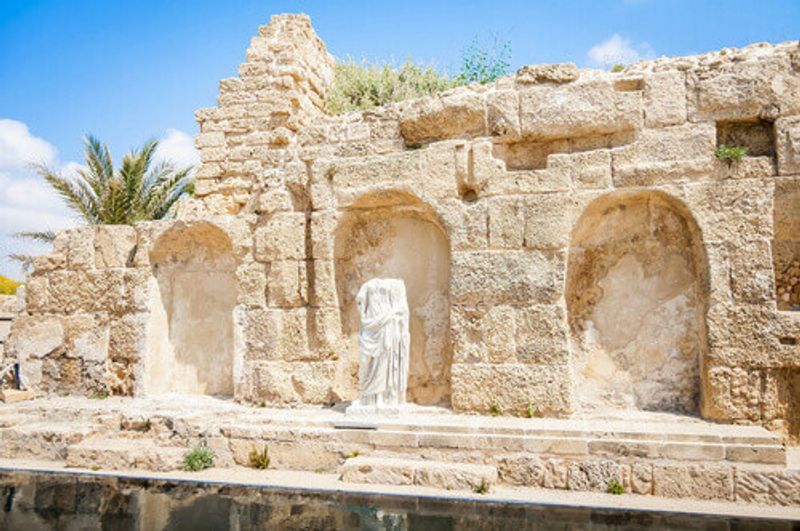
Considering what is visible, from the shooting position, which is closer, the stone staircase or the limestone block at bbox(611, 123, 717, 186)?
the stone staircase

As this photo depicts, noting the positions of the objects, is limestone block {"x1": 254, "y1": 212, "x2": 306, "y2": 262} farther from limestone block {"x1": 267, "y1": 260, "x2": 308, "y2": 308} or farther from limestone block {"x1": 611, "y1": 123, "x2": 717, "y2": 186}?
limestone block {"x1": 611, "y1": 123, "x2": 717, "y2": 186}

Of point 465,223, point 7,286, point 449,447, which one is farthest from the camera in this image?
point 7,286

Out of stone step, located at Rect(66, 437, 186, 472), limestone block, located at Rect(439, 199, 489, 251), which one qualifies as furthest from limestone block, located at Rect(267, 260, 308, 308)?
stone step, located at Rect(66, 437, 186, 472)

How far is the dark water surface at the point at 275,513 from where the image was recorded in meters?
4.58

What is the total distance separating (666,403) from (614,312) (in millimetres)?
1052

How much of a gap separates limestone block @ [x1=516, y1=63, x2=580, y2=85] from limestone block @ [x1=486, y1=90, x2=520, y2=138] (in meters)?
0.22

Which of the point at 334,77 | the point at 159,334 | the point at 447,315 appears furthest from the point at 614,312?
the point at 334,77

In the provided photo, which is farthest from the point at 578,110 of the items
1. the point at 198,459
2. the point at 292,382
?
the point at 198,459

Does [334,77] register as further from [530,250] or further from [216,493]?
[216,493]

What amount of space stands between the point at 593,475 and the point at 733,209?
9.45ft

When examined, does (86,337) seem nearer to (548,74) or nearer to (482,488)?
(482,488)

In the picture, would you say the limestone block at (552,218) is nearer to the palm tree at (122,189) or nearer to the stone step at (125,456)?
the stone step at (125,456)

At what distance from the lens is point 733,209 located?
5969 millimetres

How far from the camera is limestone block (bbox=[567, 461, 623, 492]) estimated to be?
17.3ft
